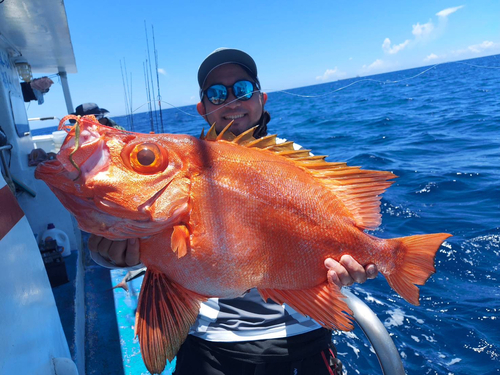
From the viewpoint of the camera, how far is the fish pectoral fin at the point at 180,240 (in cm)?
128

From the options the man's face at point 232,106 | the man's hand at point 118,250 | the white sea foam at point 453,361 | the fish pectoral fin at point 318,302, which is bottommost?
the white sea foam at point 453,361

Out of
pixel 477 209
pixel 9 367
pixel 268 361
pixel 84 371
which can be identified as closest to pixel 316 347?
pixel 268 361

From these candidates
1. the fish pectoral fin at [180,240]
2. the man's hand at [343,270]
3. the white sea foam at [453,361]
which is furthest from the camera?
the white sea foam at [453,361]

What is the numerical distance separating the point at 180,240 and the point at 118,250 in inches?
14.3

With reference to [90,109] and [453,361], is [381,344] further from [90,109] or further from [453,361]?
[90,109]

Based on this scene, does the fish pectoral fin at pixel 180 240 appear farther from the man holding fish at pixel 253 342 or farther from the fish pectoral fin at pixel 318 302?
the man holding fish at pixel 253 342

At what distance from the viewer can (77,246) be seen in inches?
181

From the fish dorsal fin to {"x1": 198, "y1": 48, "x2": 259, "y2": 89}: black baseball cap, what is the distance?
39.7 inches

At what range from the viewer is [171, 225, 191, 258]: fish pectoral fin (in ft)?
4.20

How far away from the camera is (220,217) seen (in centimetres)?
138

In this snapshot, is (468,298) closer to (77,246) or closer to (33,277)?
(33,277)

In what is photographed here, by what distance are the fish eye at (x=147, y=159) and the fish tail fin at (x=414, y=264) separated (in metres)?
1.20

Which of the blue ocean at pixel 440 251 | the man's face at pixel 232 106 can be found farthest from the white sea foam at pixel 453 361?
the man's face at pixel 232 106

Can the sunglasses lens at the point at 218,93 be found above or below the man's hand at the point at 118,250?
above
